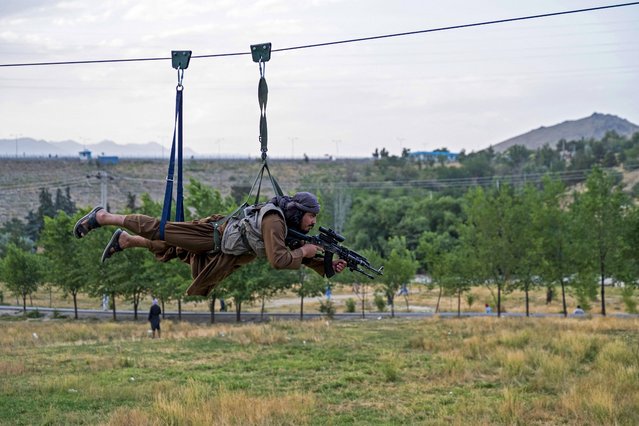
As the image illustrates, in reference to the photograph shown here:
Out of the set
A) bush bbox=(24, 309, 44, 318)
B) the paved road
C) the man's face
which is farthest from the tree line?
the man's face

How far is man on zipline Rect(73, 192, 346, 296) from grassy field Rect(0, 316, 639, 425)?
5.23 m

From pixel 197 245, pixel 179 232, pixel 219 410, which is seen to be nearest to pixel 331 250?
pixel 197 245

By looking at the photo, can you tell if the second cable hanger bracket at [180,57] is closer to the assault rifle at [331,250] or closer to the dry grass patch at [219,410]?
the assault rifle at [331,250]

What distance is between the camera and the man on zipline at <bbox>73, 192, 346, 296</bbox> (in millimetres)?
8875

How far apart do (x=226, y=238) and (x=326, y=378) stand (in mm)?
11760

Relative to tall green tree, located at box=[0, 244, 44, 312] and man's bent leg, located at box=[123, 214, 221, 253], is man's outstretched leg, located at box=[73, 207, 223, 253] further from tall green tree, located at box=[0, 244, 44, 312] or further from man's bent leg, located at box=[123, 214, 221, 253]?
tall green tree, located at box=[0, 244, 44, 312]

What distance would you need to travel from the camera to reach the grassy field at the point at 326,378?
49.9 feet

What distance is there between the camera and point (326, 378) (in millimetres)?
20188

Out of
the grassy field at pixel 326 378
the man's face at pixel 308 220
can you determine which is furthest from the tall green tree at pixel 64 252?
the man's face at pixel 308 220

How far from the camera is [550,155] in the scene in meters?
153

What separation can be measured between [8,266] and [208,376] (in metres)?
39.1

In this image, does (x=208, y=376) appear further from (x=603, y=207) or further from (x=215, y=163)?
(x=215, y=163)

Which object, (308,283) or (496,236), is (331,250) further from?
(308,283)

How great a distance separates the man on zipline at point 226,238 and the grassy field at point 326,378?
523cm
